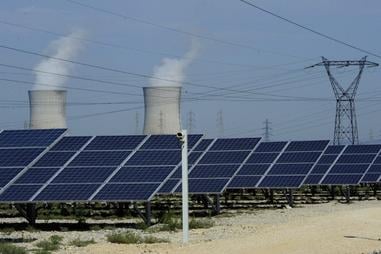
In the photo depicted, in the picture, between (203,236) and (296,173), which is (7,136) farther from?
(296,173)

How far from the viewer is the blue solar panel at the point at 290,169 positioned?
33250 millimetres

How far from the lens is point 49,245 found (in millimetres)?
17266

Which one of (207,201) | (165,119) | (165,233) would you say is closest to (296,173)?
(207,201)

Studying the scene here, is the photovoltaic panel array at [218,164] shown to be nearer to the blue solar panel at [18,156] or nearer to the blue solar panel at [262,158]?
the blue solar panel at [262,158]

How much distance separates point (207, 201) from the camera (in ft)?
105

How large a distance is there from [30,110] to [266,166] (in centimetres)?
2227

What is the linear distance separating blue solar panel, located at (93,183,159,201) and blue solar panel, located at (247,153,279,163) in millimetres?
14041

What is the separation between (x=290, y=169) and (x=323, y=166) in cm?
566

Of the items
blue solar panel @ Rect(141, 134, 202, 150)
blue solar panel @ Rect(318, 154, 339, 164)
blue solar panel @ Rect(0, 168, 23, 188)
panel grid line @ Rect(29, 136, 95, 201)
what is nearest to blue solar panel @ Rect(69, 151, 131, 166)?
panel grid line @ Rect(29, 136, 95, 201)

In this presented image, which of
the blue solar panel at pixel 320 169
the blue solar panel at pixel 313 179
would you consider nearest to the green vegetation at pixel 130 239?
the blue solar panel at pixel 313 179

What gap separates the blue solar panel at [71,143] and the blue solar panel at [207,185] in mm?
3778

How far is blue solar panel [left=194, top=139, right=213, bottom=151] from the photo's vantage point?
3334cm

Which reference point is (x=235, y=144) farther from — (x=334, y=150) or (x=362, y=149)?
(x=362, y=149)

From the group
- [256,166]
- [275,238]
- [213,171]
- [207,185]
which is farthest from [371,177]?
[275,238]
